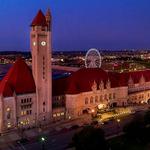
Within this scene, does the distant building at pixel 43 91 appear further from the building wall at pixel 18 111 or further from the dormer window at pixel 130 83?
the dormer window at pixel 130 83

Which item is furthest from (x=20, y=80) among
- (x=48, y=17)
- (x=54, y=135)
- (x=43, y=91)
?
(x=48, y=17)

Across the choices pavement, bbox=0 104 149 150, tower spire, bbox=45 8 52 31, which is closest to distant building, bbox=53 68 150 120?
pavement, bbox=0 104 149 150

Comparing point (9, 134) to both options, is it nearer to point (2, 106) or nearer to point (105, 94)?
point (2, 106)

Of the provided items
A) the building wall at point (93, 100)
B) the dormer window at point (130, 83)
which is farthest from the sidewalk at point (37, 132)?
the dormer window at point (130, 83)

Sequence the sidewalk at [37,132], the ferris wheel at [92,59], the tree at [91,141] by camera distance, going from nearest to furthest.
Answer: the tree at [91,141] → the sidewalk at [37,132] → the ferris wheel at [92,59]

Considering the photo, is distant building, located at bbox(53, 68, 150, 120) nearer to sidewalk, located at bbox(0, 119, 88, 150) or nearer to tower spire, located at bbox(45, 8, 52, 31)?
sidewalk, located at bbox(0, 119, 88, 150)

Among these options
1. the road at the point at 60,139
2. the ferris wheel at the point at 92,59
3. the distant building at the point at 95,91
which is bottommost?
the road at the point at 60,139

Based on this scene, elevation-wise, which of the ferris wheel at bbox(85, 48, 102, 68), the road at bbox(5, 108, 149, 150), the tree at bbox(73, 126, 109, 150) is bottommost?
the road at bbox(5, 108, 149, 150)
